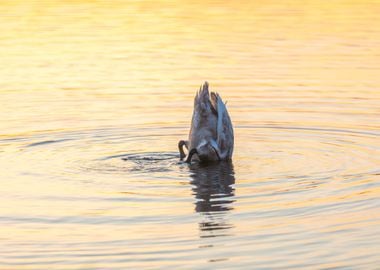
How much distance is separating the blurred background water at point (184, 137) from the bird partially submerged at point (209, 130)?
206 mm

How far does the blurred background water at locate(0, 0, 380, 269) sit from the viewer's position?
11422 mm

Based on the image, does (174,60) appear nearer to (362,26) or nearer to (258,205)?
(362,26)

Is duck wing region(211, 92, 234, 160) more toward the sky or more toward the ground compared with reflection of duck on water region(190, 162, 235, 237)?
more toward the sky

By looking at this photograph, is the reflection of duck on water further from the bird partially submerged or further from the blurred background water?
the bird partially submerged

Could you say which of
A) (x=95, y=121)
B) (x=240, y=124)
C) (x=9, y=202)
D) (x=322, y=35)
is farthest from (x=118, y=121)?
→ (x=322, y=35)

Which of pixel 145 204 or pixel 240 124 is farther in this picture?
pixel 240 124

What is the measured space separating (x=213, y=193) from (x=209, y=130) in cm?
156

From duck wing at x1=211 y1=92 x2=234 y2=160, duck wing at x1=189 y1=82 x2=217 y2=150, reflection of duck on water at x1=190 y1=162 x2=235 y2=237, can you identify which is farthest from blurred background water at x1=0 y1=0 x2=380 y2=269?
duck wing at x1=189 y1=82 x2=217 y2=150

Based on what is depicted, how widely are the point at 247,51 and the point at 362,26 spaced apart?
4.18m

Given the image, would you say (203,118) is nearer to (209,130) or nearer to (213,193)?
(209,130)

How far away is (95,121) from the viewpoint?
18438mm

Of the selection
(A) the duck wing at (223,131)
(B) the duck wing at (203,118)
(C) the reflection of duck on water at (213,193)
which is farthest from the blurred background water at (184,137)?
(B) the duck wing at (203,118)

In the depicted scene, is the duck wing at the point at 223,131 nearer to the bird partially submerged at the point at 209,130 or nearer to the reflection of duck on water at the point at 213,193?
the bird partially submerged at the point at 209,130

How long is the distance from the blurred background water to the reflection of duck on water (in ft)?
0.13
